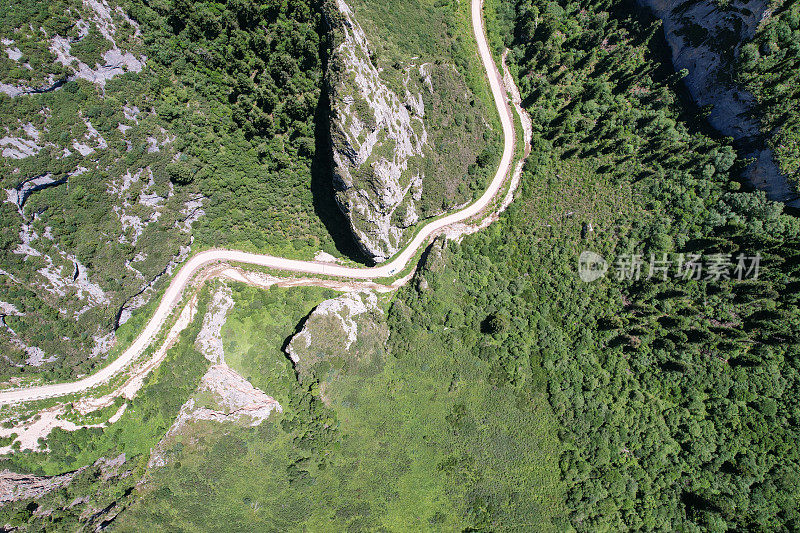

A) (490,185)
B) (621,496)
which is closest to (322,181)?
(490,185)

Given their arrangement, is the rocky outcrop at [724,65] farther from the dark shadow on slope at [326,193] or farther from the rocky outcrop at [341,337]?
the rocky outcrop at [341,337]

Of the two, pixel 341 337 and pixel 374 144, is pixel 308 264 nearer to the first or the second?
pixel 341 337

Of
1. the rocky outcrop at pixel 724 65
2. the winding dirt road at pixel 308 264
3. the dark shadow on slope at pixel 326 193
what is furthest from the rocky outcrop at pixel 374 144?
the rocky outcrop at pixel 724 65

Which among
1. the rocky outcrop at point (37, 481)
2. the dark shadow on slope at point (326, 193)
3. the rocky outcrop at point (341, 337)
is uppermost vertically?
the dark shadow on slope at point (326, 193)

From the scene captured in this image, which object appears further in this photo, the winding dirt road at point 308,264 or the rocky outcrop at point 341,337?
the rocky outcrop at point 341,337

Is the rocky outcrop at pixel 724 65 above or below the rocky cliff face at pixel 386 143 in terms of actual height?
→ above

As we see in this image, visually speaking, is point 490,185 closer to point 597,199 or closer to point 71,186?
point 597,199

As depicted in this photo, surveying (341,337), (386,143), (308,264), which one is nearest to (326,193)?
(308,264)
